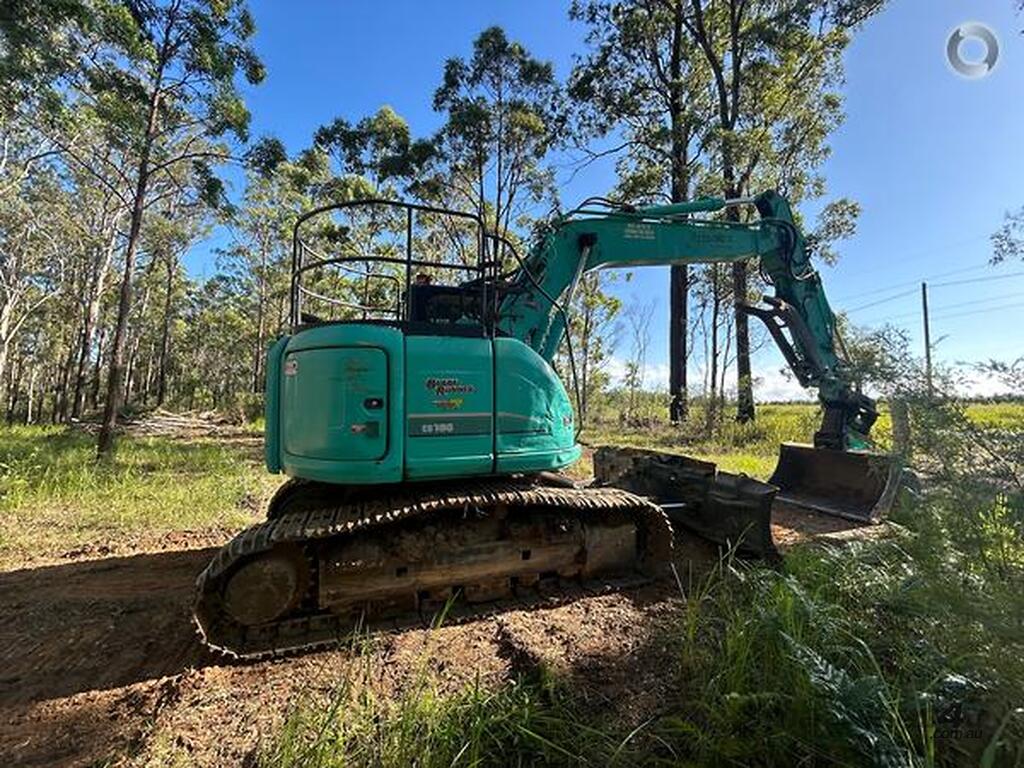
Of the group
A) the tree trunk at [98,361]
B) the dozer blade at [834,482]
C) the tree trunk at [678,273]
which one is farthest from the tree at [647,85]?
the tree trunk at [98,361]

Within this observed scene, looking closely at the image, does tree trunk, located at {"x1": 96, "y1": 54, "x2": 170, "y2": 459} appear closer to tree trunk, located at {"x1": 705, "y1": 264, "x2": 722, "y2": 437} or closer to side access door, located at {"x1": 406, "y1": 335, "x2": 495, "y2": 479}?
side access door, located at {"x1": 406, "y1": 335, "x2": 495, "y2": 479}

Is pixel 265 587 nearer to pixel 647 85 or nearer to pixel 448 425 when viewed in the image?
pixel 448 425

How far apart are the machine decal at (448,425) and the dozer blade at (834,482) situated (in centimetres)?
417

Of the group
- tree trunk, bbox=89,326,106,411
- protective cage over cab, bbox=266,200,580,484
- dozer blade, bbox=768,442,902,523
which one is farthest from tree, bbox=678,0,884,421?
tree trunk, bbox=89,326,106,411

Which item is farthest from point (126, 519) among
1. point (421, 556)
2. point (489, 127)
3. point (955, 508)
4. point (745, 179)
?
point (745, 179)

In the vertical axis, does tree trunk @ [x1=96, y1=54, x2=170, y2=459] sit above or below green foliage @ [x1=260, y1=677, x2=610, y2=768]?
above

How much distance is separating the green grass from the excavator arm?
433 cm

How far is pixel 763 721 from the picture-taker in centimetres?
233

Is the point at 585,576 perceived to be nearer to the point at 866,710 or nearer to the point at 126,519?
the point at 866,710

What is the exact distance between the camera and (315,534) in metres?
3.34

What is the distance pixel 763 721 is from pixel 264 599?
2.86 metres

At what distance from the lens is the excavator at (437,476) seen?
354 centimetres

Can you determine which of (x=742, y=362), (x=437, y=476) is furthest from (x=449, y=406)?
(x=742, y=362)

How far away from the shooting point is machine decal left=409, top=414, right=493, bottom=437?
3.71 metres
